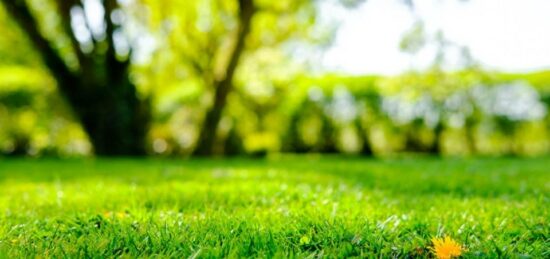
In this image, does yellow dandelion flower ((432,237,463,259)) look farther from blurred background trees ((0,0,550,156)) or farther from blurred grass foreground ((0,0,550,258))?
blurred background trees ((0,0,550,156))

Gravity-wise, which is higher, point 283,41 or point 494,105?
point 283,41

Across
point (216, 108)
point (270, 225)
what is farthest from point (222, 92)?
point (270, 225)

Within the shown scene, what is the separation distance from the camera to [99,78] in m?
12.6

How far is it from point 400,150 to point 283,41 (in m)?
4.91

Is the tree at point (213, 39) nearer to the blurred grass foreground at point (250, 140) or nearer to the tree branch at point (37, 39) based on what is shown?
the blurred grass foreground at point (250, 140)

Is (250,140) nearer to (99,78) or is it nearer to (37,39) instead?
(99,78)

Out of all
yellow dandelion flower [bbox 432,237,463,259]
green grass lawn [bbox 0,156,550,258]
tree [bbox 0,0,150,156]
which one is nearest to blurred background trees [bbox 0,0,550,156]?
tree [bbox 0,0,150,156]

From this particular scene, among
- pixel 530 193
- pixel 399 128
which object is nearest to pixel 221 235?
pixel 530 193

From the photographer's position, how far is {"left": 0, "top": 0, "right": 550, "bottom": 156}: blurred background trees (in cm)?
1252

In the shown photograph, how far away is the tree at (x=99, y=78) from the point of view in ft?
40.2

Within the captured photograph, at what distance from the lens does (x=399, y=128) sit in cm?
1600

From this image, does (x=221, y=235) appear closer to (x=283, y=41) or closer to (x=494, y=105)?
(x=283, y=41)

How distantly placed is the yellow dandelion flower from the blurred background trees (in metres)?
9.21

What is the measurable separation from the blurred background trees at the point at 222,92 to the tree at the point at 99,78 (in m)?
0.03
